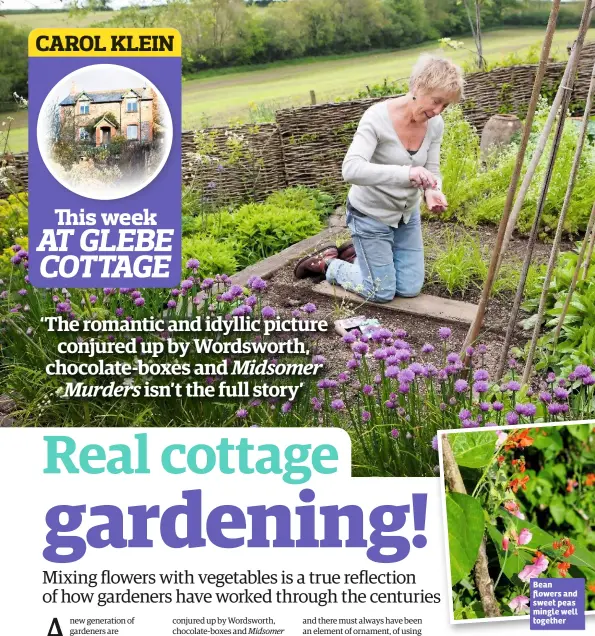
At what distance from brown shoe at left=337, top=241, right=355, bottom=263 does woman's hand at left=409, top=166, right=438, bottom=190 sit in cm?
52

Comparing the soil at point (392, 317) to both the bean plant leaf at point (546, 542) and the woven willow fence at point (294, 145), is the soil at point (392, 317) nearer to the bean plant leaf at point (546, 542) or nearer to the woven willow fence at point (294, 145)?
the woven willow fence at point (294, 145)

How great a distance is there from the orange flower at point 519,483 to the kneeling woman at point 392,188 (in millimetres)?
966

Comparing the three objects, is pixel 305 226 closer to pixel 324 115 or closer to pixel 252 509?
pixel 324 115

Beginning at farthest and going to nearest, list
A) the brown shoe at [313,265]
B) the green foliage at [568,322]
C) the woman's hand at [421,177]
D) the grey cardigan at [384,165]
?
the brown shoe at [313,265]
the grey cardigan at [384,165]
the woman's hand at [421,177]
the green foliage at [568,322]

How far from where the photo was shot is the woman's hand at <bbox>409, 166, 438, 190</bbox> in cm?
297

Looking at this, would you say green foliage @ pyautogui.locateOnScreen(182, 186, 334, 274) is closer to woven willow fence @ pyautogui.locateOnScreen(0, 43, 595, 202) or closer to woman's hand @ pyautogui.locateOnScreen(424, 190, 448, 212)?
woven willow fence @ pyautogui.locateOnScreen(0, 43, 595, 202)

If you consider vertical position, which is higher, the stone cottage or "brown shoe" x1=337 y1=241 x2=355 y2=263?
the stone cottage

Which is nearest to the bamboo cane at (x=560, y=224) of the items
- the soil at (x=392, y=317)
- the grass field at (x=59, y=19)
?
the soil at (x=392, y=317)

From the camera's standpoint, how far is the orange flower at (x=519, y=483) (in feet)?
7.56

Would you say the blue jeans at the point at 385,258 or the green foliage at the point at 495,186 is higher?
the green foliage at the point at 495,186

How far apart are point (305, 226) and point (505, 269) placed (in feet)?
2.62

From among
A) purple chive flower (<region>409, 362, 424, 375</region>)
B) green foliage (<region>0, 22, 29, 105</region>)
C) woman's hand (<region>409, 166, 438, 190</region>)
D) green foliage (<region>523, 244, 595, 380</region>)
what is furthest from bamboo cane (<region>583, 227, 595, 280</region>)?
green foliage (<region>0, 22, 29, 105</region>)

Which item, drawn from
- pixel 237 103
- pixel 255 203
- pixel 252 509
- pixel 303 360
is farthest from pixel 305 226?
pixel 252 509

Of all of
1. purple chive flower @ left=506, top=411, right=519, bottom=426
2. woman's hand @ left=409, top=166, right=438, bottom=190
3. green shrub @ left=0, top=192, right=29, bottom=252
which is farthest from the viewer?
green shrub @ left=0, top=192, right=29, bottom=252
